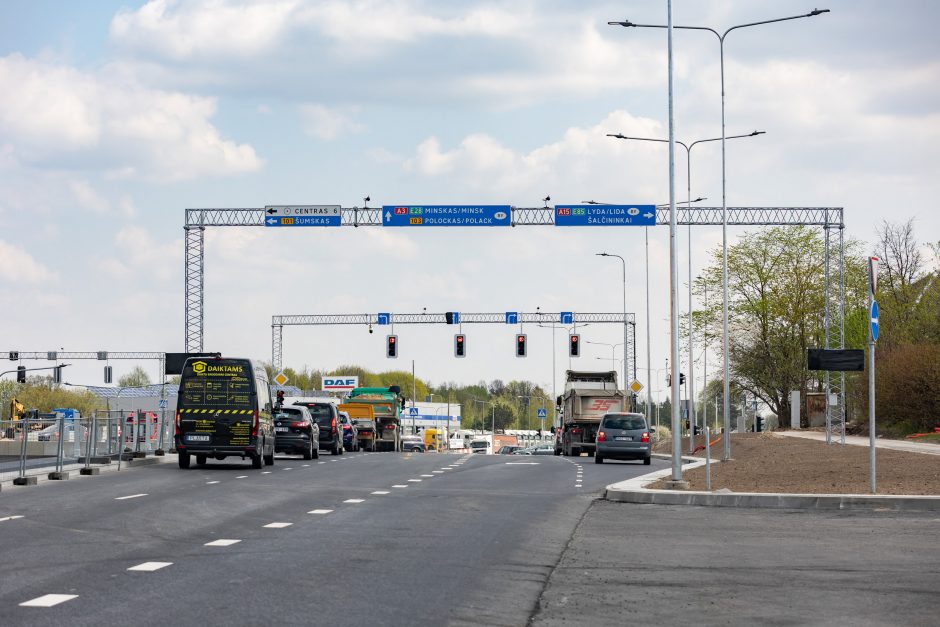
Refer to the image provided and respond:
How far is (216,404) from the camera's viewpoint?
33.1m

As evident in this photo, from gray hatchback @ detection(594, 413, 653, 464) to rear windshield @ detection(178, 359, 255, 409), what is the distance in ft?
46.7

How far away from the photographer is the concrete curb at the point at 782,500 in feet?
65.2

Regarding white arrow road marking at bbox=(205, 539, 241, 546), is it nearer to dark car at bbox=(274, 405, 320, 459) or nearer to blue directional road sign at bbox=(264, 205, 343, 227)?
dark car at bbox=(274, 405, 320, 459)

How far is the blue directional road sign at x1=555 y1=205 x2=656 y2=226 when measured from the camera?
55.2 metres

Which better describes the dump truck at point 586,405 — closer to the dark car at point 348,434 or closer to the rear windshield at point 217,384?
the dark car at point 348,434

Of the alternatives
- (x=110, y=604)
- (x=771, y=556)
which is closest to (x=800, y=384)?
(x=771, y=556)

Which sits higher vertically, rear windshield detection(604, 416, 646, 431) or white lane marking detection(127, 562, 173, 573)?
rear windshield detection(604, 416, 646, 431)

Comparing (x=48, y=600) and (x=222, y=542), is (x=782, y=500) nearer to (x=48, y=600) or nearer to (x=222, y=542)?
(x=222, y=542)

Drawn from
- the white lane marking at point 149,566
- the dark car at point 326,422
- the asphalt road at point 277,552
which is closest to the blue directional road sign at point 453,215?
the dark car at point 326,422

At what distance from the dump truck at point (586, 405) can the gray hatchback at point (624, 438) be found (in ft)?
38.6

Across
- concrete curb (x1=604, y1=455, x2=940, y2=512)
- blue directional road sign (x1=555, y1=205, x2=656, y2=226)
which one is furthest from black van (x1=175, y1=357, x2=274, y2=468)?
blue directional road sign (x1=555, y1=205, x2=656, y2=226)

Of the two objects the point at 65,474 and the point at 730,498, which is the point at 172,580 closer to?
the point at 730,498

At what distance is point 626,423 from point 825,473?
1540 cm

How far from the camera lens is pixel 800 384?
7731 centimetres
